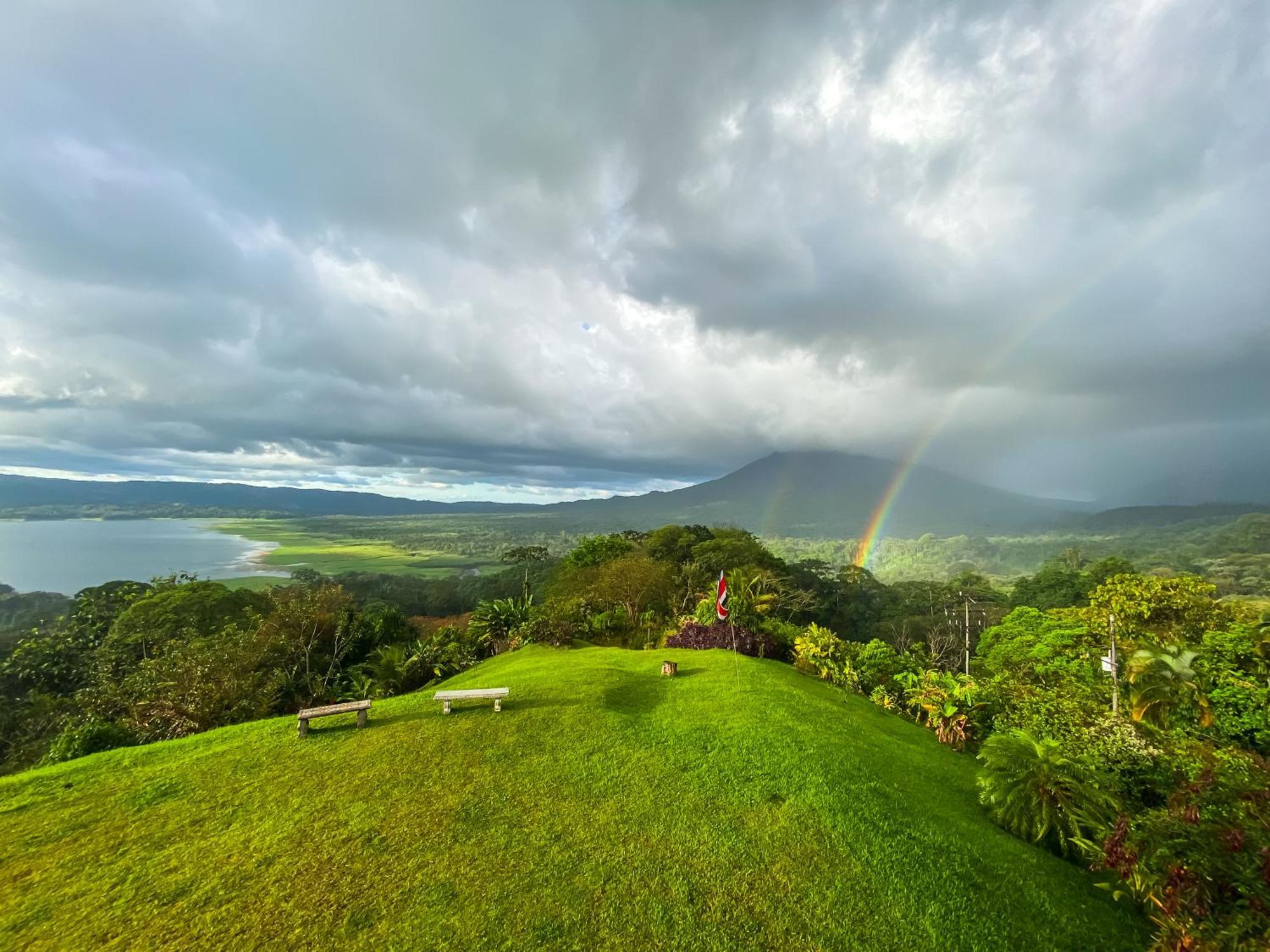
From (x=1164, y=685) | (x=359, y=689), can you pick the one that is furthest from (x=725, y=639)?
(x=359, y=689)

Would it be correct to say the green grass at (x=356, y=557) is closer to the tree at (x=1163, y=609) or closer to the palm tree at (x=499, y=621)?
the palm tree at (x=499, y=621)

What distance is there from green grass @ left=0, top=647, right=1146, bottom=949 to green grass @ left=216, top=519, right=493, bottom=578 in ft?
309

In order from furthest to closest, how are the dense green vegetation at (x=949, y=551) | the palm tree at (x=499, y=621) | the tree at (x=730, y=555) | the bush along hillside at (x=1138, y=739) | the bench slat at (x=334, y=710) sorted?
the dense green vegetation at (x=949, y=551) < the tree at (x=730, y=555) < the palm tree at (x=499, y=621) < the bench slat at (x=334, y=710) < the bush along hillside at (x=1138, y=739)

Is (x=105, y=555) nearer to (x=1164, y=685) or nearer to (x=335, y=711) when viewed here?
(x=335, y=711)

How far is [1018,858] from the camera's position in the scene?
6.61 metres

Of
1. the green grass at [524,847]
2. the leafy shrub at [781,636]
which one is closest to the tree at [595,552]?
the leafy shrub at [781,636]

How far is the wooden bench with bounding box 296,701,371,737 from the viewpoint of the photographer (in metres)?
8.94

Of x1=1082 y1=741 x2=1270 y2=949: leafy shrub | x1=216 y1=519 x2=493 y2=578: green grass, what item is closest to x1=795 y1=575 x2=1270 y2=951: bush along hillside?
x1=1082 y1=741 x2=1270 y2=949: leafy shrub

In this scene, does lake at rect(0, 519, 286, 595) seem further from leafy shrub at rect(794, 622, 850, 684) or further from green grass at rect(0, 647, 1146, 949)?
leafy shrub at rect(794, 622, 850, 684)

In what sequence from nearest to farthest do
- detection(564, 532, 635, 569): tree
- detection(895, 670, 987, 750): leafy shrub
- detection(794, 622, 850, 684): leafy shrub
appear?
detection(895, 670, 987, 750): leafy shrub < detection(794, 622, 850, 684): leafy shrub < detection(564, 532, 635, 569): tree

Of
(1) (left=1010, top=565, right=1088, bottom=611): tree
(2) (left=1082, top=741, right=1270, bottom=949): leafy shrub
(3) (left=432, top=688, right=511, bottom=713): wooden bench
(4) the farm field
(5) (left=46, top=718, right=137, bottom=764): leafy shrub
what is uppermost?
(2) (left=1082, top=741, right=1270, bottom=949): leafy shrub

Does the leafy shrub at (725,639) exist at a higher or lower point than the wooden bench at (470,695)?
lower

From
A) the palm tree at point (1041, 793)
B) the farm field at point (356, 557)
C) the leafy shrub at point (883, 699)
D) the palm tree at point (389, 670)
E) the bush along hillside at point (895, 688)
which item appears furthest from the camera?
the farm field at point (356, 557)

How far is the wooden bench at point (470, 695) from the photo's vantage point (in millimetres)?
9859
